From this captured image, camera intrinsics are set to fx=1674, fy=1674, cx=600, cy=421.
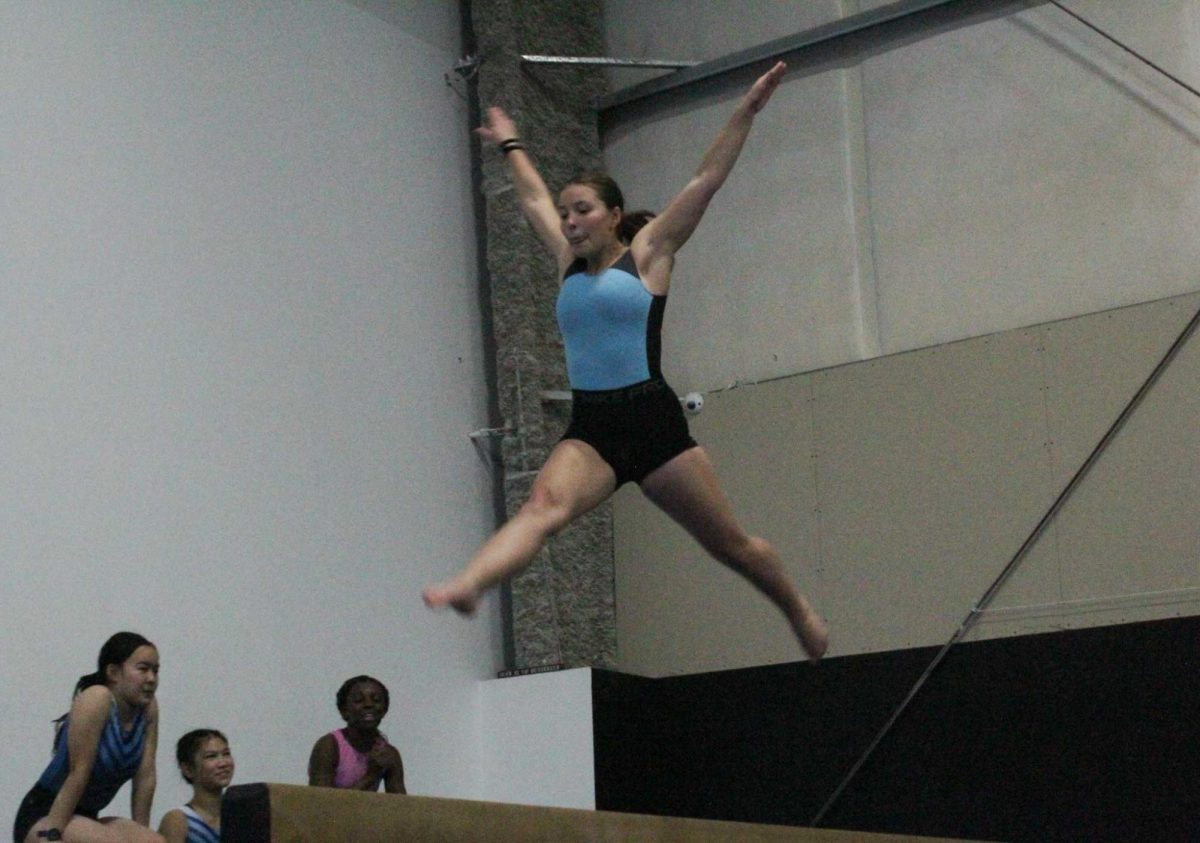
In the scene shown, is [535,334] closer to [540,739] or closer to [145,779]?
[540,739]

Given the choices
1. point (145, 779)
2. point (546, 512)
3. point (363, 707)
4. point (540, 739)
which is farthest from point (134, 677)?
point (540, 739)

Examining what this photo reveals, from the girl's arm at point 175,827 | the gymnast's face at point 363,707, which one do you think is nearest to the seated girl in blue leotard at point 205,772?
the girl's arm at point 175,827

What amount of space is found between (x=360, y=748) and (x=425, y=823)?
11.2 ft

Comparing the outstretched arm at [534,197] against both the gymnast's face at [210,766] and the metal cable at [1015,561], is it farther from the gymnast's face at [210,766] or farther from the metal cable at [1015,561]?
the metal cable at [1015,561]

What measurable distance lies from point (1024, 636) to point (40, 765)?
419cm

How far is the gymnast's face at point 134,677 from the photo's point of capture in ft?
17.6

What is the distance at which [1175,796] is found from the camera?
23.0 feet

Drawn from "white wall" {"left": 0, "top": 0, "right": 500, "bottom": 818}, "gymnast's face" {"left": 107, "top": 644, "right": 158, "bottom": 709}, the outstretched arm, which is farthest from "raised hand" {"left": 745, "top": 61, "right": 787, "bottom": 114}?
"white wall" {"left": 0, "top": 0, "right": 500, "bottom": 818}

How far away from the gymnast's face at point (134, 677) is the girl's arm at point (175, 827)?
1.48ft

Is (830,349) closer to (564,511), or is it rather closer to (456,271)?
(456,271)

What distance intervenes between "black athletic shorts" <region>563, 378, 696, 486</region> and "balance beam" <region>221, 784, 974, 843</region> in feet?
2.90

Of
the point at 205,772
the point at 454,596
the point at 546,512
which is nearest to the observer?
the point at 454,596

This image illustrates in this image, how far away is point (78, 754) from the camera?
5.13 m

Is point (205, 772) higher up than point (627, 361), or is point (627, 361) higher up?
point (627, 361)
